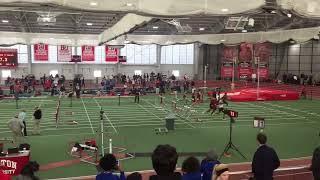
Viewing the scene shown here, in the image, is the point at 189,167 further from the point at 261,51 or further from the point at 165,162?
the point at 261,51

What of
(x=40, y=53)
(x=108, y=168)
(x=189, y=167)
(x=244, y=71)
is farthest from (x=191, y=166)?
(x=40, y=53)

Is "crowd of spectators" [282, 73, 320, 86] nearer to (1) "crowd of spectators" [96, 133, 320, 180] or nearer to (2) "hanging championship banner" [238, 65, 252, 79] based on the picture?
(2) "hanging championship banner" [238, 65, 252, 79]

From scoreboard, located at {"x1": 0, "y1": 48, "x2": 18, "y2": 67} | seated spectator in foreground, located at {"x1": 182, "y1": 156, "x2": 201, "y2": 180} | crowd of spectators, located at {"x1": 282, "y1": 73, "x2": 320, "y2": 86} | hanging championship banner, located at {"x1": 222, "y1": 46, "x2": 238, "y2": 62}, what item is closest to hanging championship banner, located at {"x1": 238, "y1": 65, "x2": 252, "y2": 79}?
hanging championship banner, located at {"x1": 222, "y1": 46, "x2": 238, "y2": 62}

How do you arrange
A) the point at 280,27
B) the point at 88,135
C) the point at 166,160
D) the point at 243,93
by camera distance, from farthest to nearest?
1. the point at 280,27
2. the point at 243,93
3. the point at 88,135
4. the point at 166,160

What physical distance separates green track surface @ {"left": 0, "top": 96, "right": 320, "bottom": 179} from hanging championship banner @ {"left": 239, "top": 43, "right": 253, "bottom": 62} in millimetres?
3976

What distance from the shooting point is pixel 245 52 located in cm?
3052

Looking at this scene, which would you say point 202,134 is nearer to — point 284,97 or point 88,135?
point 88,135

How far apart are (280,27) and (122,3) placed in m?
41.7

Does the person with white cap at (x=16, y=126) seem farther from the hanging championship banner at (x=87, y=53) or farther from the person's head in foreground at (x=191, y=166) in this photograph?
the hanging championship banner at (x=87, y=53)

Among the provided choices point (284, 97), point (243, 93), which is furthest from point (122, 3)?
point (284, 97)

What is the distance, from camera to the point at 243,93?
123ft

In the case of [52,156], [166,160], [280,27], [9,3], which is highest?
[280,27]

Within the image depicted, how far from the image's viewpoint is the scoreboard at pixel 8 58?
142ft

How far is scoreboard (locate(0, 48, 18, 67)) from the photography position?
142 feet
